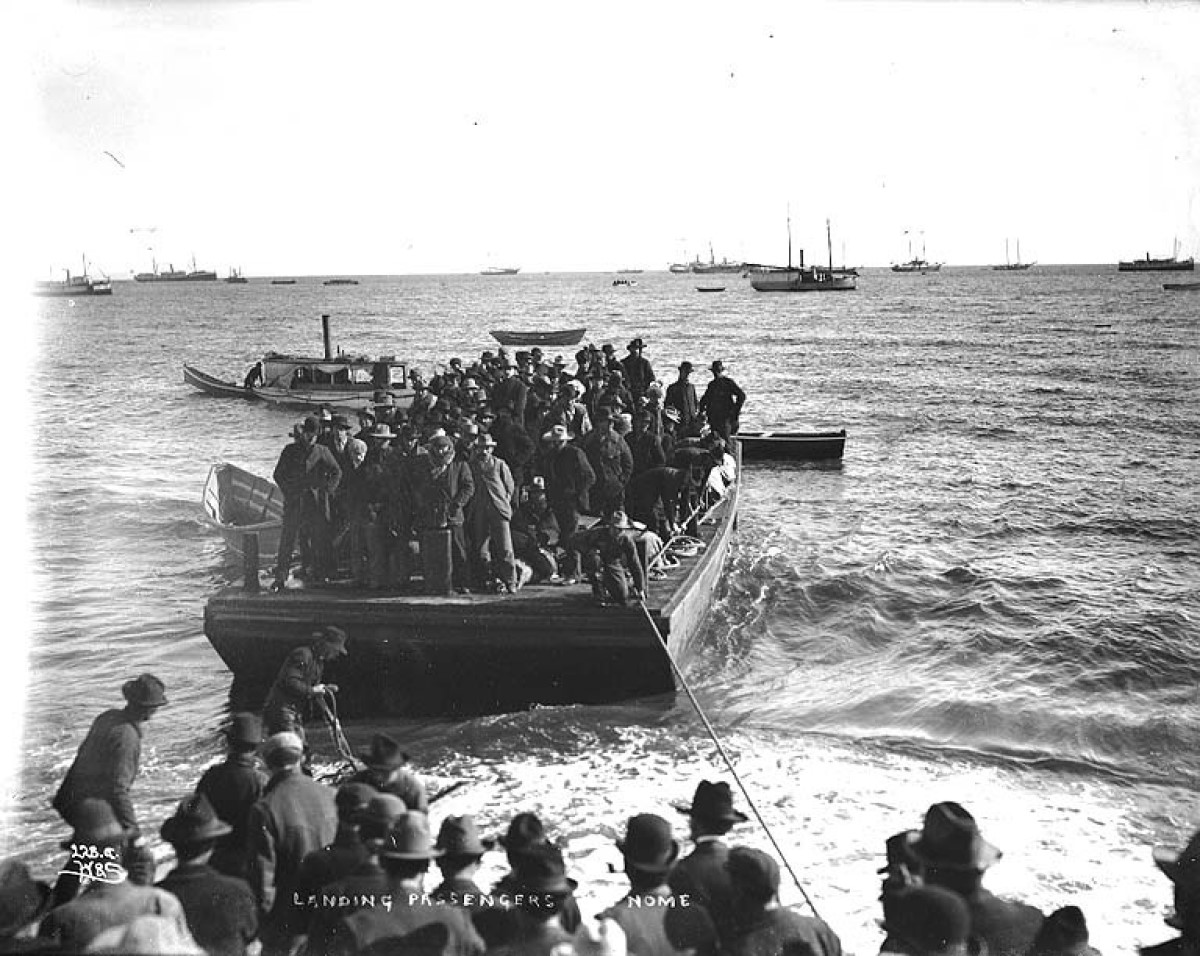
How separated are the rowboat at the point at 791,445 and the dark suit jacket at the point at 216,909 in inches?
963

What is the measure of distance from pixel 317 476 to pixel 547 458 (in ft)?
7.57

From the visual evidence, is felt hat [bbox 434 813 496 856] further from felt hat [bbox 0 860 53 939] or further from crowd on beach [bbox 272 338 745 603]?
crowd on beach [bbox 272 338 745 603]

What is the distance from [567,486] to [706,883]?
6.70 meters

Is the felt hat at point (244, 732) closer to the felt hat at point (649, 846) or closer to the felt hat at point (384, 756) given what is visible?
the felt hat at point (384, 756)

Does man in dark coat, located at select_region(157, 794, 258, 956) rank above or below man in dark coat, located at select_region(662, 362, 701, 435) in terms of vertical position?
below

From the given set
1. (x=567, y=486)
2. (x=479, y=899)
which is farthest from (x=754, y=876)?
(x=567, y=486)

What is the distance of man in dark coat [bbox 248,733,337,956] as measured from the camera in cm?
457

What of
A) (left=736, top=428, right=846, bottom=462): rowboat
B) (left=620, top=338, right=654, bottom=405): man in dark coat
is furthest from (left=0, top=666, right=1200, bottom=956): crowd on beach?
(left=736, top=428, right=846, bottom=462): rowboat

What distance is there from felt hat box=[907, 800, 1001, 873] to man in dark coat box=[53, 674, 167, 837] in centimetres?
382

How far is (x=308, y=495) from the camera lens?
10.6 m

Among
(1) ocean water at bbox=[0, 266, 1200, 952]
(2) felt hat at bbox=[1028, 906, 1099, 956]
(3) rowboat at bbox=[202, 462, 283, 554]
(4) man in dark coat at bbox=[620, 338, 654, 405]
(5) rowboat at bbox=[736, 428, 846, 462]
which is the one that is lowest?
(1) ocean water at bbox=[0, 266, 1200, 952]

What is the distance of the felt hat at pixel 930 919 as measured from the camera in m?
3.68

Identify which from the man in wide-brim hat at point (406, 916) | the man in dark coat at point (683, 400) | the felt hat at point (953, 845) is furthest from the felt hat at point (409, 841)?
the man in dark coat at point (683, 400)

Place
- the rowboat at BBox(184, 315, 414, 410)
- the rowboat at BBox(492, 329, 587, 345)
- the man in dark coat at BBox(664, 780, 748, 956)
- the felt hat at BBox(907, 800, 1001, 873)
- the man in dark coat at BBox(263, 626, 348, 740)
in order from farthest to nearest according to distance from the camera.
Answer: the rowboat at BBox(492, 329, 587, 345)
the rowboat at BBox(184, 315, 414, 410)
the man in dark coat at BBox(263, 626, 348, 740)
the felt hat at BBox(907, 800, 1001, 873)
the man in dark coat at BBox(664, 780, 748, 956)
